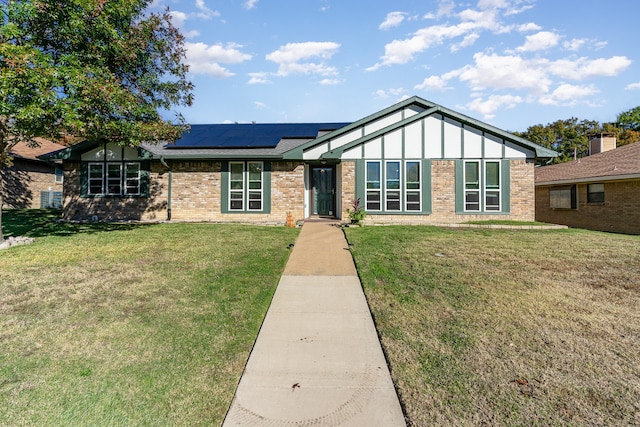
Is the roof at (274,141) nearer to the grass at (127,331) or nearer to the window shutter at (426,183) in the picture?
the window shutter at (426,183)

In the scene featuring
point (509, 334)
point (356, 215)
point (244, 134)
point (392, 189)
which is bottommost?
point (509, 334)

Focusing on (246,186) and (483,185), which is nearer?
(483,185)

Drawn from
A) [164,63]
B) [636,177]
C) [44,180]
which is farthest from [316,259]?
[44,180]

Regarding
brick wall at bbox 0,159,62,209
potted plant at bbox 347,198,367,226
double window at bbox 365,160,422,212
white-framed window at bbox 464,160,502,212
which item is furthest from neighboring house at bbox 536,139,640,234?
brick wall at bbox 0,159,62,209

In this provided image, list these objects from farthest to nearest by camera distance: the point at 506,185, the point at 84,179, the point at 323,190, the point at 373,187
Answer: the point at 323,190 → the point at 84,179 → the point at 373,187 → the point at 506,185

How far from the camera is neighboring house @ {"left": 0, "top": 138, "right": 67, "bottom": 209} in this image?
2075 centimetres

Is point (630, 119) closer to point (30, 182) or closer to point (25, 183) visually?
point (30, 182)

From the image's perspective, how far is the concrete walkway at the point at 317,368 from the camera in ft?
8.18

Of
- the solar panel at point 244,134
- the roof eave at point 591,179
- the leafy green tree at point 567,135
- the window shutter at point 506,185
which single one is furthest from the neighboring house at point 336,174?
the leafy green tree at point 567,135

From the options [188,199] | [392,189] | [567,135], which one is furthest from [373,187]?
[567,135]

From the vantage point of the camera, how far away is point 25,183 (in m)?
21.6

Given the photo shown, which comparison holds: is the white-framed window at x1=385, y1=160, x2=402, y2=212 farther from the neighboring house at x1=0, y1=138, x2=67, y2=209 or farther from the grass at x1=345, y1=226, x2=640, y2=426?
the neighboring house at x1=0, y1=138, x2=67, y2=209

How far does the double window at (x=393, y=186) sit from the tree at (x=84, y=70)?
756 cm

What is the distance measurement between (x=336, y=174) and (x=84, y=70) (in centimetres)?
941
